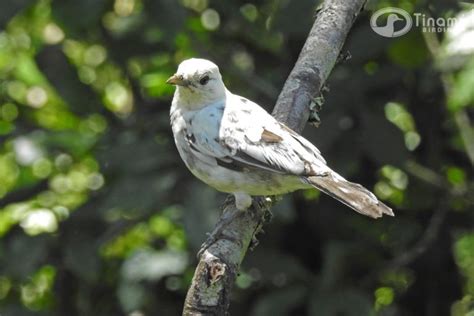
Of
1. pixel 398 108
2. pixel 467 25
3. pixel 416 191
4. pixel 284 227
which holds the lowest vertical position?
pixel 284 227

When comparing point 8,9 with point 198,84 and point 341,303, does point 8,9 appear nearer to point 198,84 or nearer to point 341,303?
point 198,84

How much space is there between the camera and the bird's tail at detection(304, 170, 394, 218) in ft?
11.9

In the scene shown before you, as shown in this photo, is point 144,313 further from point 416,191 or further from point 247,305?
point 416,191

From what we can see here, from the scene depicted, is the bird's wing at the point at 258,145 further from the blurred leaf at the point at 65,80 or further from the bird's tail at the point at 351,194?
the blurred leaf at the point at 65,80

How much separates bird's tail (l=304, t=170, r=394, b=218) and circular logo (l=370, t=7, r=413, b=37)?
1438 millimetres

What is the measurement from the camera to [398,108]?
5.57 metres

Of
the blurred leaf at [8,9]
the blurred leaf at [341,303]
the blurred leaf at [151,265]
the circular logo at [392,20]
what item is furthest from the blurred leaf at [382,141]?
the blurred leaf at [8,9]

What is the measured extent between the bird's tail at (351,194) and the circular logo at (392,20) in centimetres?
144

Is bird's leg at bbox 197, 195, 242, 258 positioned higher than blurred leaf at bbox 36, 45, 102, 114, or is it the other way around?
blurred leaf at bbox 36, 45, 102, 114

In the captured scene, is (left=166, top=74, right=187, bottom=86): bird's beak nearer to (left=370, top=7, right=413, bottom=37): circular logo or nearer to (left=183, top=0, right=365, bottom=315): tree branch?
(left=183, top=0, right=365, bottom=315): tree branch

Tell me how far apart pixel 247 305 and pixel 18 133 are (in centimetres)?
140

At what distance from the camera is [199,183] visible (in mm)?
4926

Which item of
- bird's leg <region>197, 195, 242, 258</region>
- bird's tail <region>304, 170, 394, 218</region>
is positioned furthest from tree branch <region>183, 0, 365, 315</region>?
bird's tail <region>304, 170, 394, 218</region>

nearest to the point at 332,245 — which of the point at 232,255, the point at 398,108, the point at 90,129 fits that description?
the point at 398,108
